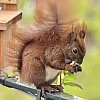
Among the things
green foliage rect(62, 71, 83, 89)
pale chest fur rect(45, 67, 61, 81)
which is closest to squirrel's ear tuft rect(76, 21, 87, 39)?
pale chest fur rect(45, 67, 61, 81)

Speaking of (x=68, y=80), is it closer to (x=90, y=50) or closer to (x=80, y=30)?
(x=90, y=50)

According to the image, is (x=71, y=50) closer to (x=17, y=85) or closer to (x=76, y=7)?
(x=17, y=85)

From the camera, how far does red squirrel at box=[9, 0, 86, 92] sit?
750 mm

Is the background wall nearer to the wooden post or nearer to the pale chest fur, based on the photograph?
the wooden post

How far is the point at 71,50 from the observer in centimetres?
75

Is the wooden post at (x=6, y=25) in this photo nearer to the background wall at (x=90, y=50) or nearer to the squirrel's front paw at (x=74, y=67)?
the background wall at (x=90, y=50)

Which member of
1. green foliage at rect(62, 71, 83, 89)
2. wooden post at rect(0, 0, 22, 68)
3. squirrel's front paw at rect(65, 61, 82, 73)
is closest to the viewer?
squirrel's front paw at rect(65, 61, 82, 73)

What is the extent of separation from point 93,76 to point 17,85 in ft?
1.32

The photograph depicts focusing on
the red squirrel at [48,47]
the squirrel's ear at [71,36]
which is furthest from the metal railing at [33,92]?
the squirrel's ear at [71,36]

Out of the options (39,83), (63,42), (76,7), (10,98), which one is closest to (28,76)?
(39,83)

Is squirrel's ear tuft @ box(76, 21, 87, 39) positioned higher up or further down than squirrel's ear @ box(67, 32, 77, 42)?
higher up

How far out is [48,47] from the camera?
81 cm

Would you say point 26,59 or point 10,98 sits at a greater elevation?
point 26,59

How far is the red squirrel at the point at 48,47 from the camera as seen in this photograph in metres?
0.75
